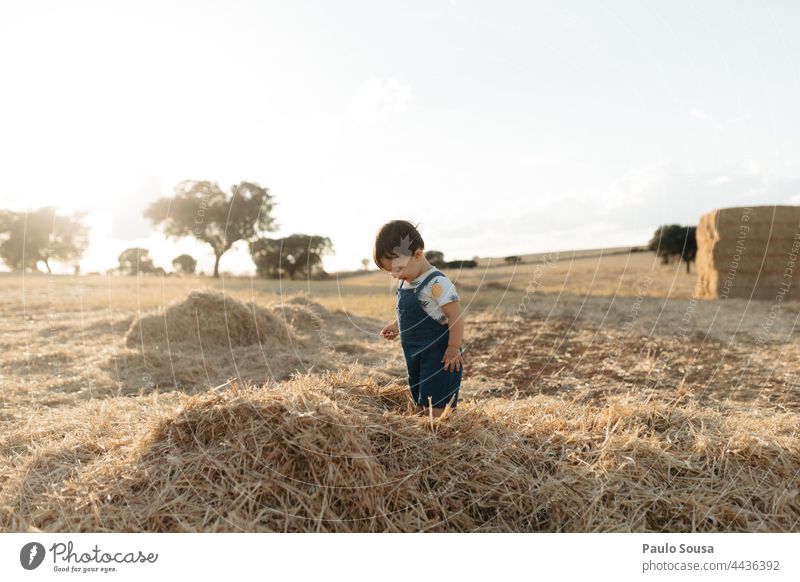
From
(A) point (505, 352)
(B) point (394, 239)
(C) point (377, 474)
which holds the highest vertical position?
(B) point (394, 239)

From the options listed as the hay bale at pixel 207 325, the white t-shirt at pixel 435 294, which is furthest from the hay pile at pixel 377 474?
the hay bale at pixel 207 325

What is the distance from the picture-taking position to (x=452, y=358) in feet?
11.9

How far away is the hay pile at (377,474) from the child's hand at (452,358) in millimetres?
290

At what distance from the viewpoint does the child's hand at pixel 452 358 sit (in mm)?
3626

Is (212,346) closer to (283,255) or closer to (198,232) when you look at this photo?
(198,232)

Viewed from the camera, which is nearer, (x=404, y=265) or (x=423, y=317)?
(x=404, y=265)

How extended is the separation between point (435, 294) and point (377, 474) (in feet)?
4.25

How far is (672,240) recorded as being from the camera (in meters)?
26.7

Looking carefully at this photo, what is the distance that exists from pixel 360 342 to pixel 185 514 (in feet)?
22.0

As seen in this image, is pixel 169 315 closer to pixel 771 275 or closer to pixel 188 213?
pixel 188 213

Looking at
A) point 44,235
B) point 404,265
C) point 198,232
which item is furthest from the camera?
point 44,235

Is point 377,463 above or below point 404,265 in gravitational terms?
below

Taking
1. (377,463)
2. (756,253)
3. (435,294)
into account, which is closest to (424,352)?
(435,294)
